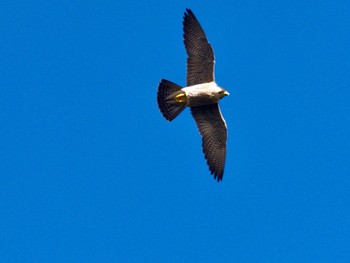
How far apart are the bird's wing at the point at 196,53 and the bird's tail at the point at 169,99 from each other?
443 millimetres

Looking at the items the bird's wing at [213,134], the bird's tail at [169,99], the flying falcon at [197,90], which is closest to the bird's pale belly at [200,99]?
the flying falcon at [197,90]

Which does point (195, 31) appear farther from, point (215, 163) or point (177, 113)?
point (215, 163)

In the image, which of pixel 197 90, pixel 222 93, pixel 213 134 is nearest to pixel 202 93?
pixel 197 90

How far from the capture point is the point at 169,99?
944 inches

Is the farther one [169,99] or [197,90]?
[169,99]

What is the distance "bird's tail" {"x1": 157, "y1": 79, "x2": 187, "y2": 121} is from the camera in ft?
78.5

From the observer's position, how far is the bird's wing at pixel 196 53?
77.3 ft

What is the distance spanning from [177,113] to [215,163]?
78.3 inches

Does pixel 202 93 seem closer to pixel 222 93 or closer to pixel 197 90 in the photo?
pixel 197 90

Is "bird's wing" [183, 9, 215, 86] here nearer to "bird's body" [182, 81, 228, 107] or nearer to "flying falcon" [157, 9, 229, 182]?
"flying falcon" [157, 9, 229, 182]

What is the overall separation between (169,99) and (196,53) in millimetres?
1522

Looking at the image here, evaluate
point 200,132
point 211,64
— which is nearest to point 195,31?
point 211,64

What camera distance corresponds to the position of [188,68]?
78.1 ft

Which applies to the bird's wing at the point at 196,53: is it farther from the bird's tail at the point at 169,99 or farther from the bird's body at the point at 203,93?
the bird's tail at the point at 169,99
